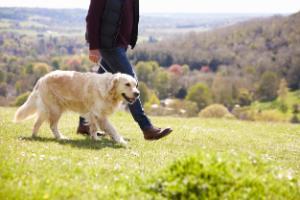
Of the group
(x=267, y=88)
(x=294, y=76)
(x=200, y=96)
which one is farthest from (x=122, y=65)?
(x=294, y=76)

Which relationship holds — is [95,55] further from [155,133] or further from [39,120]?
[155,133]

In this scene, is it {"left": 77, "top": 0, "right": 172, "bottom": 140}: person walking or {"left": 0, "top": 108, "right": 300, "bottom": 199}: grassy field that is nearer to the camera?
{"left": 0, "top": 108, "right": 300, "bottom": 199}: grassy field

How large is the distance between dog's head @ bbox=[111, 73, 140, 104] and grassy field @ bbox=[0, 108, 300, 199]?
0.96 meters

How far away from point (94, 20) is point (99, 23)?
113 mm

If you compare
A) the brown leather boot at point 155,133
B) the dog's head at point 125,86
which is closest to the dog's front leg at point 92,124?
the dog's head at point 125,86

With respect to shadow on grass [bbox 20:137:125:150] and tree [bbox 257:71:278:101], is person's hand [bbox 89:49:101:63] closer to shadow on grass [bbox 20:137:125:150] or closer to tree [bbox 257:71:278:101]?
shadow on grass [bbox 20:137:125:150]

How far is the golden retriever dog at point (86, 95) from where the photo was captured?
32.5 feet

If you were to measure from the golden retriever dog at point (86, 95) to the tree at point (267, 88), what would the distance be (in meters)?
119

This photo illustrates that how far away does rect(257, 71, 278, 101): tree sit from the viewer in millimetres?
127375

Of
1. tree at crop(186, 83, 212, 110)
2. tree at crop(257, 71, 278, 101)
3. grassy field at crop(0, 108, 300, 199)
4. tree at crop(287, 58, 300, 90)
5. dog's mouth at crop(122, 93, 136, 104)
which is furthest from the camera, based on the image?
tree at crop(287, 58, 300, 90)

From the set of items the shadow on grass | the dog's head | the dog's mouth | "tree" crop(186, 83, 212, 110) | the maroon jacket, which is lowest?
"tree" crop(186, 83, 212, 110)

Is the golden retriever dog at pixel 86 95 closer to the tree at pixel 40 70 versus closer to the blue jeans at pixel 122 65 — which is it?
the blue jeans at pixel 122 65

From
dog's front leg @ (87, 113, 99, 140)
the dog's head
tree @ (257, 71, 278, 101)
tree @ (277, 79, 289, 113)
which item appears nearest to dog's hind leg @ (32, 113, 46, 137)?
dog's front leg @ (87, 113, 99, 140)

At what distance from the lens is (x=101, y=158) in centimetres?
765
